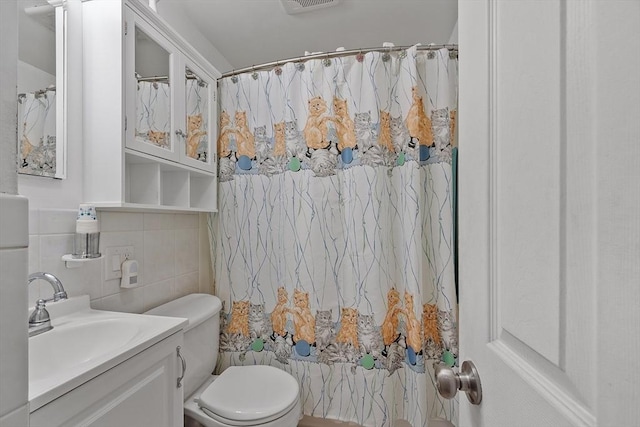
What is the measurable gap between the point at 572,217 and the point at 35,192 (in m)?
1.38

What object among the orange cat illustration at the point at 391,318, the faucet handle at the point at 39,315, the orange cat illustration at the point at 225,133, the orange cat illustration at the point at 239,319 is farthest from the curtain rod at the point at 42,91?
the orange cat illustration at the point at 391,318

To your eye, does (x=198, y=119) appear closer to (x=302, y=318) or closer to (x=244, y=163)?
(x=244, y=163)

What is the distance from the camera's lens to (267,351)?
1730 mm

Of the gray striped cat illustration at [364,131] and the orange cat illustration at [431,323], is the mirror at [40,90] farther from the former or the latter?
the orange cat illustration at [431,323]

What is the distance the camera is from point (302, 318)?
165 centimetres

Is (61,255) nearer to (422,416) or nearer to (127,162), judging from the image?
(127,162)

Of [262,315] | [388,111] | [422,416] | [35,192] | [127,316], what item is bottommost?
[422,416]

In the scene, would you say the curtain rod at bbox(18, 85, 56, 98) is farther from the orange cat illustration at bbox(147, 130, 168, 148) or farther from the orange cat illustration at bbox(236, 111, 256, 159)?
the orange cat illustration at bbox(236, 111, 256, 159)

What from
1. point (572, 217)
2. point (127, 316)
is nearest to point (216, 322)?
point (127, 316)

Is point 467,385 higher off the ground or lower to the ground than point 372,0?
lower

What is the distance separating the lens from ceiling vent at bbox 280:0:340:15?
171 centimetres

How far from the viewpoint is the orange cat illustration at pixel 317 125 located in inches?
63.9

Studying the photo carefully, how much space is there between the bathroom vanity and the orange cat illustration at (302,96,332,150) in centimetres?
107

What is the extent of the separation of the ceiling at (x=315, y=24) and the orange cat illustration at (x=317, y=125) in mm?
634
